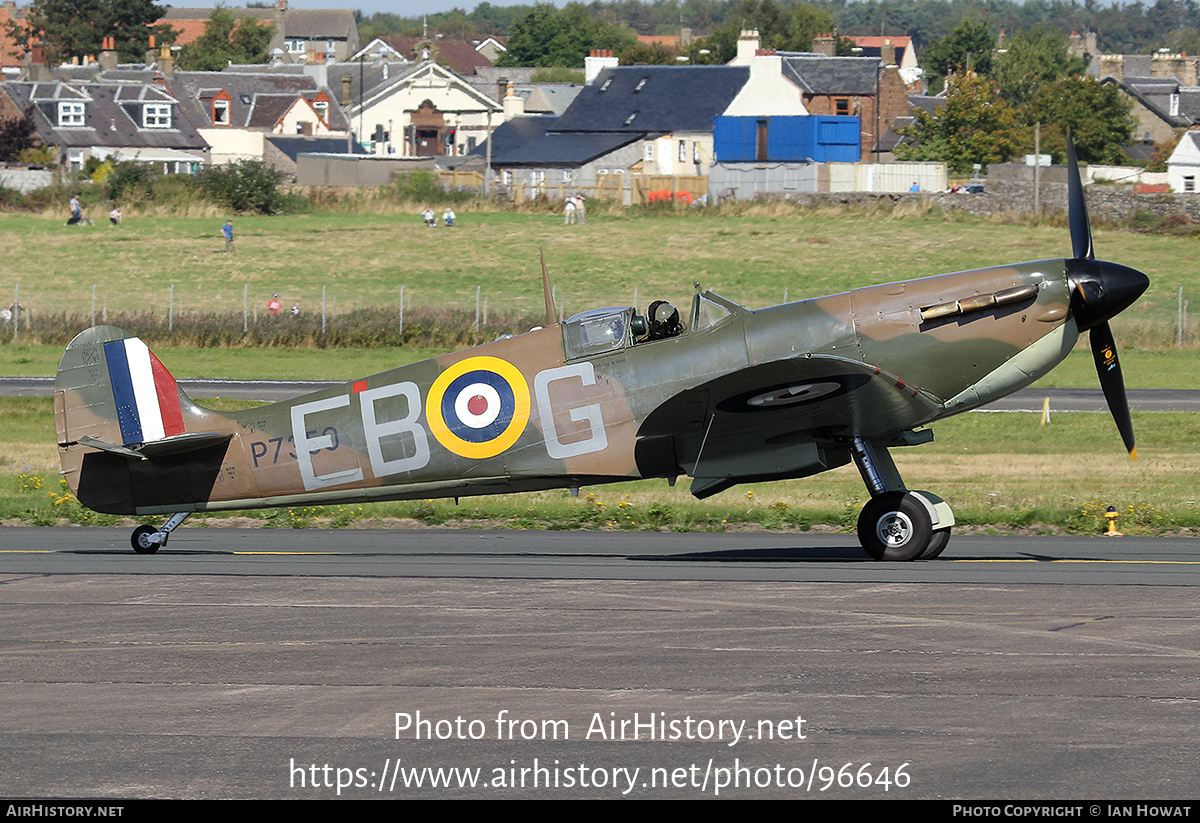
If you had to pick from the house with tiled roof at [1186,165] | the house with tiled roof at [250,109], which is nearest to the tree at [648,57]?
the house with tiled roof at [250,109]

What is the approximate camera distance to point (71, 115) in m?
95.9

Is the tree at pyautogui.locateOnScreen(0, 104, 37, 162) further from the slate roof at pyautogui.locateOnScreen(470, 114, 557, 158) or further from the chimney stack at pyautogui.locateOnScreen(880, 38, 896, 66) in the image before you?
the chimney stack at pyautogui.locateOnScreen(880, 38, 896, 66)

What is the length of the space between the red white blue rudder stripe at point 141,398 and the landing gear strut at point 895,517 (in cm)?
645

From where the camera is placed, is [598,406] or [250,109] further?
[250,109]

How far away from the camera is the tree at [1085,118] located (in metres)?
92.9

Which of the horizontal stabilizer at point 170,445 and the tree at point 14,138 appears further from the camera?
the tree at point 14,138

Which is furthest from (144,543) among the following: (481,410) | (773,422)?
(773,422)

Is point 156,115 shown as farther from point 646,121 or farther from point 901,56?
point 901,56

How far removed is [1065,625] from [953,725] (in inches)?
113

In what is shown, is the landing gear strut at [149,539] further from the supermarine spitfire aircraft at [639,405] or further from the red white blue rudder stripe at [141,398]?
the red white blue rudder stripe at [141,398]

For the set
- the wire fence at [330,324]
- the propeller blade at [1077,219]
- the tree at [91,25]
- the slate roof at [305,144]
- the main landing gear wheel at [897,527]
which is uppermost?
the tree at [91,25]

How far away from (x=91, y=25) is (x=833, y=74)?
9907cm

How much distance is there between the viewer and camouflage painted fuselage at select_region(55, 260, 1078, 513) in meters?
12.4
